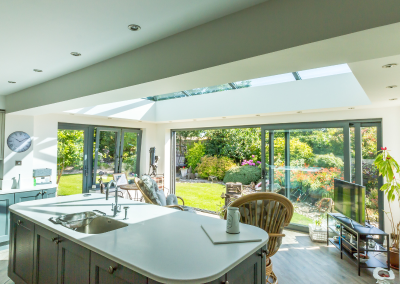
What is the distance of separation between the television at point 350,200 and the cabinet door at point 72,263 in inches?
137

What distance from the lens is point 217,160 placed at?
33.7 ft

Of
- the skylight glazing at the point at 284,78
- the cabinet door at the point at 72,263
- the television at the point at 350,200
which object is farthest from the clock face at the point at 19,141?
the television at the point at 350,200

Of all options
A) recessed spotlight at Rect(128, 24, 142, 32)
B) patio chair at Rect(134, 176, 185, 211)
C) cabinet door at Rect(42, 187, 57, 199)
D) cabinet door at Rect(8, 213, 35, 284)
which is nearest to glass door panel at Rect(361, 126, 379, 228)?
patio chair at Rect(134, 176, 185, 211)

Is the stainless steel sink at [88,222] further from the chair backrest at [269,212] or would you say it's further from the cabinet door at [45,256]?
the chair backrest at [269,212]

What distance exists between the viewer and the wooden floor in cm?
308

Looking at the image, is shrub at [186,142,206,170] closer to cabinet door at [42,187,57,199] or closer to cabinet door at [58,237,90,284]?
cabinet door at [42,187,57,199]

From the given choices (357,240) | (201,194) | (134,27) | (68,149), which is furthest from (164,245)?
(201,194)

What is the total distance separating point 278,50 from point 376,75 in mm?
1244

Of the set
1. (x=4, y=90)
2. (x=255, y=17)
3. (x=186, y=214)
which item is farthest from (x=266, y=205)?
(x=4, y=90)

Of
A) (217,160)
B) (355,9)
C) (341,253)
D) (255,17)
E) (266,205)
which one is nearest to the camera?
(355,9)

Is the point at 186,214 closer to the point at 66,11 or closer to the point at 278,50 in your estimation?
the point at 278,50

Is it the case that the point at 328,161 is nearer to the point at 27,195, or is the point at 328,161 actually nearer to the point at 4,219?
the point at 27,195

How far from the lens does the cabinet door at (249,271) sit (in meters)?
1.54

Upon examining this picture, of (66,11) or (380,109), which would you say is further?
(380,109)
